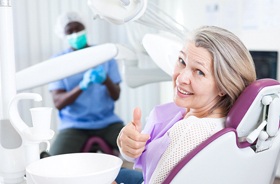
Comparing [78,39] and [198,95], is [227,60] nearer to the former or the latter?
[198,95]

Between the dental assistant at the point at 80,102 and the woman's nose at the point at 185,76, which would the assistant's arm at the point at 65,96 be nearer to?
the dental assistant at the point at 80,102

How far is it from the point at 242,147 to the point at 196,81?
0.71ft

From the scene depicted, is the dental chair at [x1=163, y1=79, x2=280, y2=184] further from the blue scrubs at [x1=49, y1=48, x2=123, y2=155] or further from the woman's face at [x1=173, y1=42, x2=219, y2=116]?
the blue scrubs at [x1=49, y1=48, x2=123, y2=155]

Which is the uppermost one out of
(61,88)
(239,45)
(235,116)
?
(239,45)

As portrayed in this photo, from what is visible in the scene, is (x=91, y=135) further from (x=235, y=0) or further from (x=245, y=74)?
(x=245, y=74)

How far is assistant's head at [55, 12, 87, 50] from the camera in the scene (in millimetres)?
2846

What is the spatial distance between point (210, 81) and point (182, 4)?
246 cm

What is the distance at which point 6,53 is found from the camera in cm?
109

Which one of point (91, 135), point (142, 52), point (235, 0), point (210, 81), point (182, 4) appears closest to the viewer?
point (210, 81)

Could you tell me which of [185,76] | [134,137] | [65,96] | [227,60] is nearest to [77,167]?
[134,137]

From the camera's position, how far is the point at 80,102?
2949 millimetres

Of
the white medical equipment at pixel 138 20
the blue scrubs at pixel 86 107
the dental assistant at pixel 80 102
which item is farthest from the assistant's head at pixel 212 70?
the blue scrubs at pixel 86 107

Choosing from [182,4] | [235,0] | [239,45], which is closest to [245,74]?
[239,45]

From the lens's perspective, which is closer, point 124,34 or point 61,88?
point 61,88
